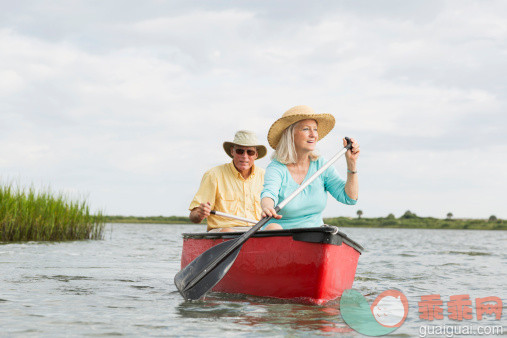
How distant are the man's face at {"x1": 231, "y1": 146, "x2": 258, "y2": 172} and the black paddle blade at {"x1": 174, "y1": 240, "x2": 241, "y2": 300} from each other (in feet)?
3.83

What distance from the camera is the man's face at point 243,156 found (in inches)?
249

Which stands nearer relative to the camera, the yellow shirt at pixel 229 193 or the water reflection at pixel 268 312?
the water reflection at pixel 268 312

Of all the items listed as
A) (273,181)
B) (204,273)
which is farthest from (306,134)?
(204,273)

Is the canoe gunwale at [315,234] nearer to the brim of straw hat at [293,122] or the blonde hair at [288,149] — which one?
the blonde hair at [288,149]

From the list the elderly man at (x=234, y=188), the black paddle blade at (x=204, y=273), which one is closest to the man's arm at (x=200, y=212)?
the elderly man at (x=234, y=188)

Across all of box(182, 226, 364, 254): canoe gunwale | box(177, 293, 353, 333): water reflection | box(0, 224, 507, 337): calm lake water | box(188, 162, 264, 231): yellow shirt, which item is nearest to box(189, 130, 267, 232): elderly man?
box(188, 162, 264, 231): yellow shirt

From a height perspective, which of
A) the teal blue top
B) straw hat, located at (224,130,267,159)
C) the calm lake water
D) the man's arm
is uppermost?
straw hat, located at (224,130,267,159)

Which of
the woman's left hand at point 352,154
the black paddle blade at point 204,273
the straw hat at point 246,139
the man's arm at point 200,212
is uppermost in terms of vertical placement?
the straw hat at point 246,139

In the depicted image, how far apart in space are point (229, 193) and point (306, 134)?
1.50 meters

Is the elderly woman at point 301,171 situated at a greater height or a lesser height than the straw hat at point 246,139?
lesser

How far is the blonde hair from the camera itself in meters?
5.34

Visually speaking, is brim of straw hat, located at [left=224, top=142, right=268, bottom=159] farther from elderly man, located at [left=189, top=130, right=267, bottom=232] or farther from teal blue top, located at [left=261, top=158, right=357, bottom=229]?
teal blue top, located at [left=261, top=158, right=357, bottom=229]

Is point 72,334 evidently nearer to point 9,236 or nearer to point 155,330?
point 155,330

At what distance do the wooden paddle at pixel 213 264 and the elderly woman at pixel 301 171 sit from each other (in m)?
0.16
